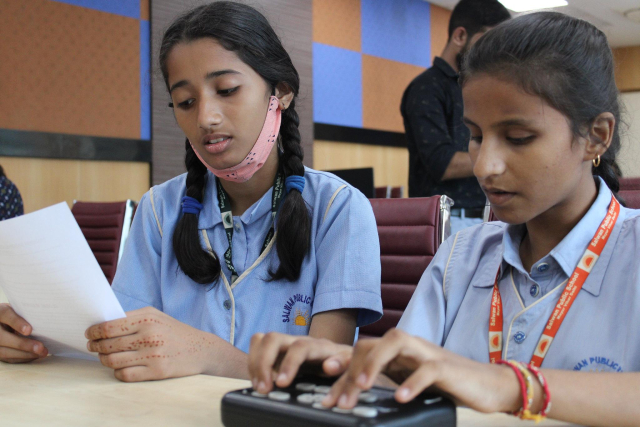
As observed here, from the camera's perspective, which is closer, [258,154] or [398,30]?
[258,154]

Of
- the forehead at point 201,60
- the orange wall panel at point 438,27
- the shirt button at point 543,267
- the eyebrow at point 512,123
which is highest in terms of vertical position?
the orange wall panel at point 438,27

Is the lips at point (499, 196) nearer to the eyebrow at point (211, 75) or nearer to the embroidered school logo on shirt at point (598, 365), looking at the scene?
the embroidered school logo on shirt at point (598, 365)

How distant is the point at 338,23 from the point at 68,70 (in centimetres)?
288

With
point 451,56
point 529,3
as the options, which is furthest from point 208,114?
point 529,3

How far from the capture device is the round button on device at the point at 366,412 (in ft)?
1.76

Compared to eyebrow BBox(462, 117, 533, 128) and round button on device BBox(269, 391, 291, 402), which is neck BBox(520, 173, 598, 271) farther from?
round button on device BBox(269, 391, 291, 402)

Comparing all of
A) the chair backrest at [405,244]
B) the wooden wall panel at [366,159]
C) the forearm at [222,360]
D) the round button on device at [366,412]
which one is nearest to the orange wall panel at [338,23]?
the wooden wall panel at [366,159]

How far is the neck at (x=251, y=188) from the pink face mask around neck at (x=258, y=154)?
29mm

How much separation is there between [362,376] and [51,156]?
4.34 meters

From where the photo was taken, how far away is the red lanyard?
0.90m

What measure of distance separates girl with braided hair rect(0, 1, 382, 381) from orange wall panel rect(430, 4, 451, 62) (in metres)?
6.52

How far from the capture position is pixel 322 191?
52.9 inches

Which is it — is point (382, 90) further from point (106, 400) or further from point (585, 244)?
point (106, 400)

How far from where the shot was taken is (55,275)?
854 mm
